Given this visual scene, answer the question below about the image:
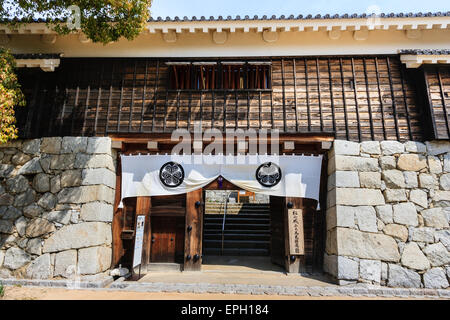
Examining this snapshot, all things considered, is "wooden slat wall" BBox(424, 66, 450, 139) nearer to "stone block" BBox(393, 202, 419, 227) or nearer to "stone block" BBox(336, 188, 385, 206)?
"stone block" BBox(393, 202, 419, 227)

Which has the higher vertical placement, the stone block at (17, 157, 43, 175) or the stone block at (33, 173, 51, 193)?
the stone block at (17, 157, 43, 175)

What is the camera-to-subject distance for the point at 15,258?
21.6 feet

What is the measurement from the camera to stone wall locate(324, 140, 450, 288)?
6.34 m

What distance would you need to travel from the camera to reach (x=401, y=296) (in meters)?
5.89

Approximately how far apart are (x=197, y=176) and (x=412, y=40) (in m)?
7.12

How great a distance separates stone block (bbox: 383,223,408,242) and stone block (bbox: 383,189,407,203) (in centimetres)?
62

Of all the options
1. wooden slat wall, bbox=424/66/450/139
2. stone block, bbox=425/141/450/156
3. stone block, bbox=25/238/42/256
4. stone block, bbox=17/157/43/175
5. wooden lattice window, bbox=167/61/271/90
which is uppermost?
wooden lattice window, bbox=167/61/271/90

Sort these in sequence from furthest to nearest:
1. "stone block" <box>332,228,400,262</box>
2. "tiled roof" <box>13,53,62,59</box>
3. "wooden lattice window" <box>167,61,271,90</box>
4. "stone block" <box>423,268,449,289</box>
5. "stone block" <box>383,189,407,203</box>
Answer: "wooden lattice window" <box>167,61,271,90</box> → "tiled roof" <box>13,53,62,59</box> → "stone block" <box>383,189,407,203</box> → "stone block" <box>332,228,400,262</box> → "stone block" <box>423,268,449,289</box>

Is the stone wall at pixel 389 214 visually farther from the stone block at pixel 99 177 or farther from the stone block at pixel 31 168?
the stone block at pixel 31 168

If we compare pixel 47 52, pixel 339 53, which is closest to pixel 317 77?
pixel 339 53

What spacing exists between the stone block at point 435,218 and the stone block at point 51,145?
958 centimetres

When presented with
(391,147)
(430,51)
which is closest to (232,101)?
(391,147)

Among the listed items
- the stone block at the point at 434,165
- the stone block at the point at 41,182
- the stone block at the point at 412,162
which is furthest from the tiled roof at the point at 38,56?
the stone block at the point at 434,165

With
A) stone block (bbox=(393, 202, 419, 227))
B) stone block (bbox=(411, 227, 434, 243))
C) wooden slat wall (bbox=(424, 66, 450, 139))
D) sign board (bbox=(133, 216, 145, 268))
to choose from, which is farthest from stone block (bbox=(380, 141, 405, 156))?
sign board (bbox=(133, 216, 145, 268))
